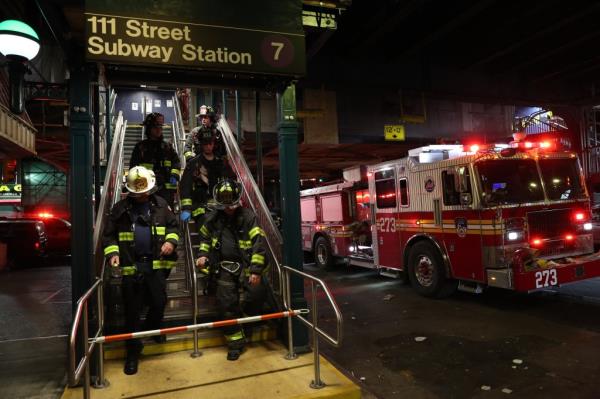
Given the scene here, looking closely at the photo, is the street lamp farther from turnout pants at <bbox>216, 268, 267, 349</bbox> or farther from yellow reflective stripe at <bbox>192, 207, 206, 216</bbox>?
turnout pants at <bbox>216, 268, 267, 349</bbox>

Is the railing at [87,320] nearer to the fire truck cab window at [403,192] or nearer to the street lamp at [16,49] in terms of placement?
the street lamp at [16,49]

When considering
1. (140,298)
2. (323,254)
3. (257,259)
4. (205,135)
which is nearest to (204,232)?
(257,259)

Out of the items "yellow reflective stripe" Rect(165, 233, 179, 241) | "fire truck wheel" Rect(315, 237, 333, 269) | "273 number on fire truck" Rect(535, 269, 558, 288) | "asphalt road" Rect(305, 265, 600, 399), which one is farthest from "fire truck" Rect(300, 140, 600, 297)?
"yellow reflective stripe" Rect(165, 233, 179, 241)

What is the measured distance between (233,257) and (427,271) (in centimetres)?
498

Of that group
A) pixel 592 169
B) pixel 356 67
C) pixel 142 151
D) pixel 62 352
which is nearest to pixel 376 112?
pixel 356 67

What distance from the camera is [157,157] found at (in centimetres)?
625

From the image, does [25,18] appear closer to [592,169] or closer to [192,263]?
[192,263]

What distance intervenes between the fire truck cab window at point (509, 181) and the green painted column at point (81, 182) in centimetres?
590

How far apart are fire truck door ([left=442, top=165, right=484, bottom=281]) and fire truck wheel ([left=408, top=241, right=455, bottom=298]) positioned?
353mm

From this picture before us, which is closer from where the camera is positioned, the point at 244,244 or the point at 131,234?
the point at 131,234

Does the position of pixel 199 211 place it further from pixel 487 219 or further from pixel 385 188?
pixel 385 188

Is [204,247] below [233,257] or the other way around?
the other way around

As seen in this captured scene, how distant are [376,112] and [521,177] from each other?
26.0 feet

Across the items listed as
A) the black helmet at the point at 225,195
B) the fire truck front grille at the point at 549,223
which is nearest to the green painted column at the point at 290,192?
the black helmet at the point at 225,195
